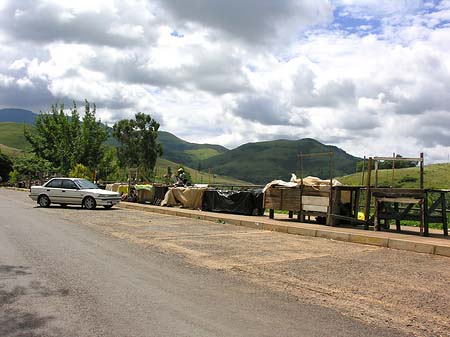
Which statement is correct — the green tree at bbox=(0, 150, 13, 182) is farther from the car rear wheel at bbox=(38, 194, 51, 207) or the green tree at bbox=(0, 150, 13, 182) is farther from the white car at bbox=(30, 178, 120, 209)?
the white car at bbox=(30, 178, 120, 209)

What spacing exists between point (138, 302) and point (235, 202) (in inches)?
558

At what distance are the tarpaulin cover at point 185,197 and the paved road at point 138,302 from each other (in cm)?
1219

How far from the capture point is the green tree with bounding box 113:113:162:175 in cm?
7450

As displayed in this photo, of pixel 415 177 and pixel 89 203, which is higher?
pixel 415 177

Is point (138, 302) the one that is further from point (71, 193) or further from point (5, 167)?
point (5, 167)

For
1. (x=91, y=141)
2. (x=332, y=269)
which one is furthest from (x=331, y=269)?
(x=91, y=141)

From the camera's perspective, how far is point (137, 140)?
245 feet

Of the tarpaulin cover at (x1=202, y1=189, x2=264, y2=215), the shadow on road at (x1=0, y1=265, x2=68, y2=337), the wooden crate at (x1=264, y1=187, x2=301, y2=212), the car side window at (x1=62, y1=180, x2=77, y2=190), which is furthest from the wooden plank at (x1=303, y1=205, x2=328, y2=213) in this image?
the car side window at (x1=62, y1=180, x2=77, y2=190)

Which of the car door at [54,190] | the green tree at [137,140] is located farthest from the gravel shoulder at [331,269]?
the green tree at [137,140]

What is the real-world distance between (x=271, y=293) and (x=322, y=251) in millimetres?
4286

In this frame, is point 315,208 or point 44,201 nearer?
point 315,208

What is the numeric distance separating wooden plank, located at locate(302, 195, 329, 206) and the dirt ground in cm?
192

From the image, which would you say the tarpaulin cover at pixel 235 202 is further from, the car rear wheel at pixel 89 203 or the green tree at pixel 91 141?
the green tree at pixel 91 141

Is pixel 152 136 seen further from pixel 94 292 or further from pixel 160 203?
pixel 94 292
